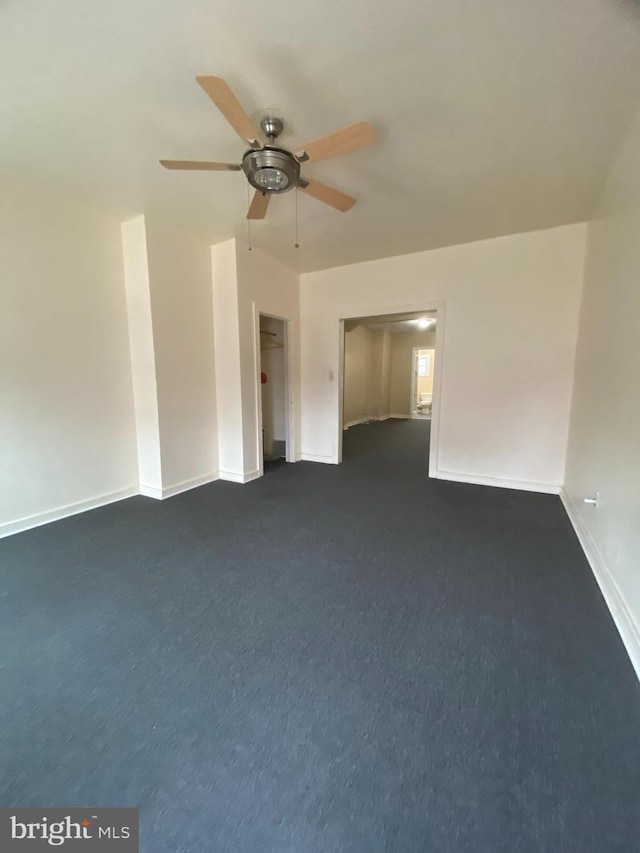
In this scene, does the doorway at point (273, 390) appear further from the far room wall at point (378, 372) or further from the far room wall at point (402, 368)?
the far room wall at point (402, 368)

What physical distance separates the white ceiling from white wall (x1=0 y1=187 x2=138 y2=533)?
39 centimetres

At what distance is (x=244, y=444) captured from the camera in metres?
3.92

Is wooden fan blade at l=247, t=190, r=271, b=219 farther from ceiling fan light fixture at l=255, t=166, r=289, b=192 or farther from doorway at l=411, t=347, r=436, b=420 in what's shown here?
doorway at l=411, t=347, r=436, b=420

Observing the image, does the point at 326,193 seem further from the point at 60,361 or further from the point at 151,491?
the point at 151,491

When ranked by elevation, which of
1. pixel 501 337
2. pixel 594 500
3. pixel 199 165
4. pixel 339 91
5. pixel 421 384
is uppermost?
pixel 339 91

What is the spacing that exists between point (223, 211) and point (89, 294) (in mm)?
1440

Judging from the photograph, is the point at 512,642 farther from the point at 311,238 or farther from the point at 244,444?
the point at 311,238

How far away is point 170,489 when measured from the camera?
353 centimetres

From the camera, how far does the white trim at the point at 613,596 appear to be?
1513 millimetres

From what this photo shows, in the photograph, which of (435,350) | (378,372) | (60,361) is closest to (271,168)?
(60,361)

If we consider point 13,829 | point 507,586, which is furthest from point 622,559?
point 13,829

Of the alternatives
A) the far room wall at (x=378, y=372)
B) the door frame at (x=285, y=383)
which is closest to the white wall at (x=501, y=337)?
the door frame at (x=285, y=383)

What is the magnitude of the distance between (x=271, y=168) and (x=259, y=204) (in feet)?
1.47

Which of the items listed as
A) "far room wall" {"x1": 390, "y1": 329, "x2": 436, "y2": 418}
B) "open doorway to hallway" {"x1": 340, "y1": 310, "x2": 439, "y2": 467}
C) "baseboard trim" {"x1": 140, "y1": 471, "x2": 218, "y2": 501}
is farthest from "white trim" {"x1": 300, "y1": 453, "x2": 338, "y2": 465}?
"far room wall" {"x1": 390, "y1": 329, "x2": 436, "y2": 418}
